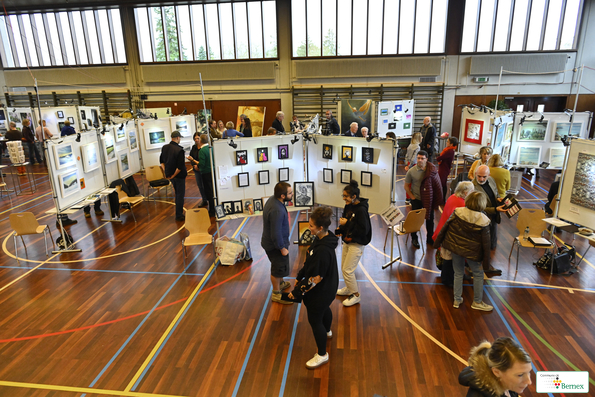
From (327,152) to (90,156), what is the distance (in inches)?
201

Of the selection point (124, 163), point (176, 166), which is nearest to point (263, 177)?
point (176, 166)

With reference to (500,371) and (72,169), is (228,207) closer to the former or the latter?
(72,169)

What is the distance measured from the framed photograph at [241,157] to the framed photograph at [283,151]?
0.64 m

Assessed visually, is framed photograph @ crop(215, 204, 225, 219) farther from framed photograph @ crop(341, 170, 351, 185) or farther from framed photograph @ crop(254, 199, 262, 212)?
framed photograph @ crop(341, 170, 351, 185)

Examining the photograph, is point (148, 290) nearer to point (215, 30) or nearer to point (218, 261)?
point (218, 261)

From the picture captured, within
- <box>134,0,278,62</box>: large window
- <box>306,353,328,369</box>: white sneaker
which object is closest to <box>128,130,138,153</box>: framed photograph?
<box>134,0,278,62</box>: large window

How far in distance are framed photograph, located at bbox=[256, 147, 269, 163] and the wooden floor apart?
1736mm

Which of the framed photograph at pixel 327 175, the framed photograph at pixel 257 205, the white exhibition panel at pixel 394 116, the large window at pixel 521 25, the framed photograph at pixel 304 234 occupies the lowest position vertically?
the framed photograph at pixel 304 234

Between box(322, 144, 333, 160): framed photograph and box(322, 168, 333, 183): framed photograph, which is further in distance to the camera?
box(322, 168, 333, 183): framed photograph

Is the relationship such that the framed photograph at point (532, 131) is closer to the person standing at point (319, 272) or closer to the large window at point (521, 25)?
the large window at point (521, 25)

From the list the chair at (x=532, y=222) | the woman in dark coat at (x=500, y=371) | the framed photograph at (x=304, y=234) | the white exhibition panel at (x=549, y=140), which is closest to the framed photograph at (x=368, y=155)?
the framed photograph at (x=304, y=234)

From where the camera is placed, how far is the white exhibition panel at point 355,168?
6.08 metres

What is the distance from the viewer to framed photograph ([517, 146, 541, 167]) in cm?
1041

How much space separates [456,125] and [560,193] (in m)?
11.1
